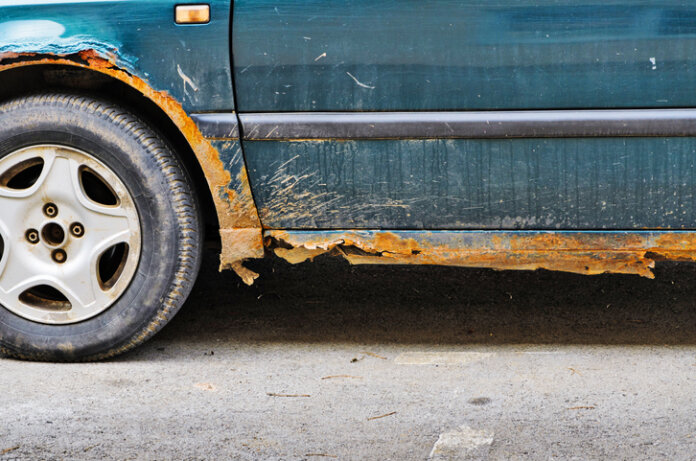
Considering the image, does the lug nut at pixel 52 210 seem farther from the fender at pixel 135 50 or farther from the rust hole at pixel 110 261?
the fender at pixel 135 50

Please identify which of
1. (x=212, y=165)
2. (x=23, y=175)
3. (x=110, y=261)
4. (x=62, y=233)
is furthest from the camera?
(x=110, y=261)

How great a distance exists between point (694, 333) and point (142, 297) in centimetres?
187

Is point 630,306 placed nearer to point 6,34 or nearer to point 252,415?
point 252,415

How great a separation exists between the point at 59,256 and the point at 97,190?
0.85 ft

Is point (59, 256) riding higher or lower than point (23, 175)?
lower

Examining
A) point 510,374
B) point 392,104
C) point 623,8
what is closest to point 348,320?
point 510,374

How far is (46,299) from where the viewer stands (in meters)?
2.82

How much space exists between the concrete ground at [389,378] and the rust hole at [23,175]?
22.3 inches

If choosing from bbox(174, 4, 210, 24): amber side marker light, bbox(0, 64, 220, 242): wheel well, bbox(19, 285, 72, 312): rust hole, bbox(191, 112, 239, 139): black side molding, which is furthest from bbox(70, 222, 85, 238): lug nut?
bbox(174, 4, 210, 24): amber side marker light

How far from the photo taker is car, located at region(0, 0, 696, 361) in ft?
8.19

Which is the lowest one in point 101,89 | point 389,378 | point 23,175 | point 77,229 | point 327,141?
point 389,378

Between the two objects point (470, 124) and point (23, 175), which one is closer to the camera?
point (470, 124)

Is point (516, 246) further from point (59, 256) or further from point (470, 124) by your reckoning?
point (59, 256)

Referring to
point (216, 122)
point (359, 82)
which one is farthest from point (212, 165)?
point (359, 82)
